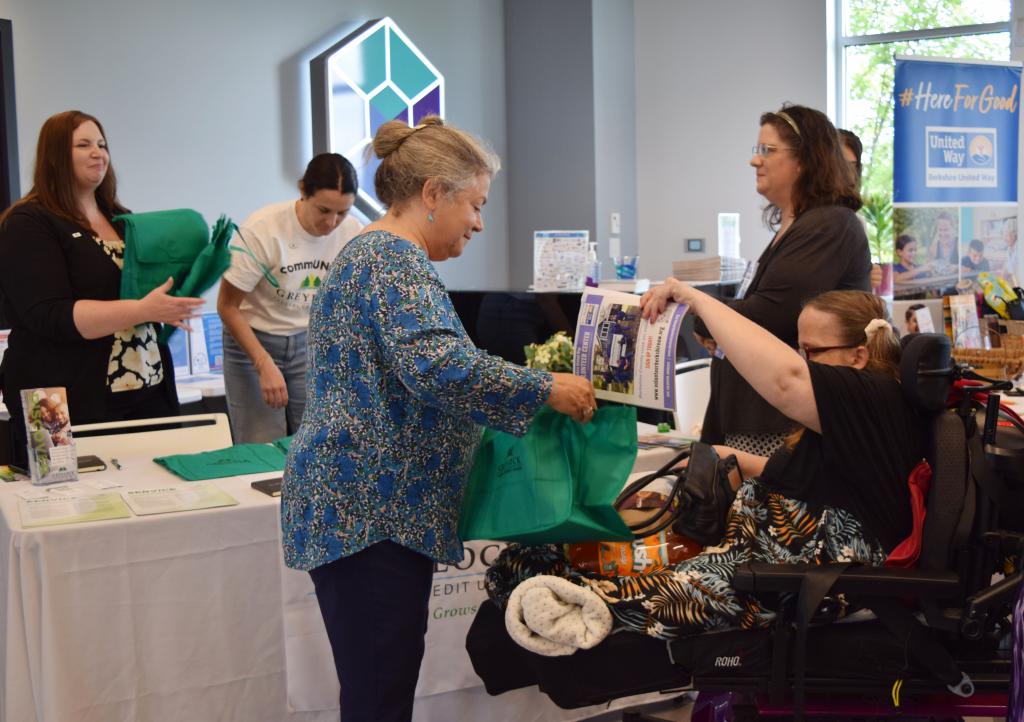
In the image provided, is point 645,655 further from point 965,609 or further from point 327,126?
point 327,126

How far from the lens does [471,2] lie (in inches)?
271

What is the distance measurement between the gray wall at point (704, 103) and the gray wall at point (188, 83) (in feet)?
6.35

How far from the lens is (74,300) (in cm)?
269

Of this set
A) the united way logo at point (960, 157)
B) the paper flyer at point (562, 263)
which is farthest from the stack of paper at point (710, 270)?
the united way logo at point (960, 157)

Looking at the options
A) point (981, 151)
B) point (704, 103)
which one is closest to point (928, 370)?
point (981, 151)

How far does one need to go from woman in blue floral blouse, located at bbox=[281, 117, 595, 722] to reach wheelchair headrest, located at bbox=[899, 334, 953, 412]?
1.63 feet

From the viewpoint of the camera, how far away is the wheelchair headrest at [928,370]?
5.30ft

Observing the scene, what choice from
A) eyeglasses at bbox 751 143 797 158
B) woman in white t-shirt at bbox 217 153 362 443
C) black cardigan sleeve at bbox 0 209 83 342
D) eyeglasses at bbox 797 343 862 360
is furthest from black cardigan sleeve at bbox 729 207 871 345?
black cardigan sleeve at bbox 0 209 83 342

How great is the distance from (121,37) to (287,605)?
3.58 metres

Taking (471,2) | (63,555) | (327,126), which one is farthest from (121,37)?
(63,555)

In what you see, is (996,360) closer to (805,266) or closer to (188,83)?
(805,266)

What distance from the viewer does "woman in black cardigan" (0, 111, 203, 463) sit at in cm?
263

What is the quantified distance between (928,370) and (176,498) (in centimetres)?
156

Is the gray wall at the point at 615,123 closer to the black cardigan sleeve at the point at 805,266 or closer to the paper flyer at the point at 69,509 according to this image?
the black cardigan sleeve at the point at 805,266
